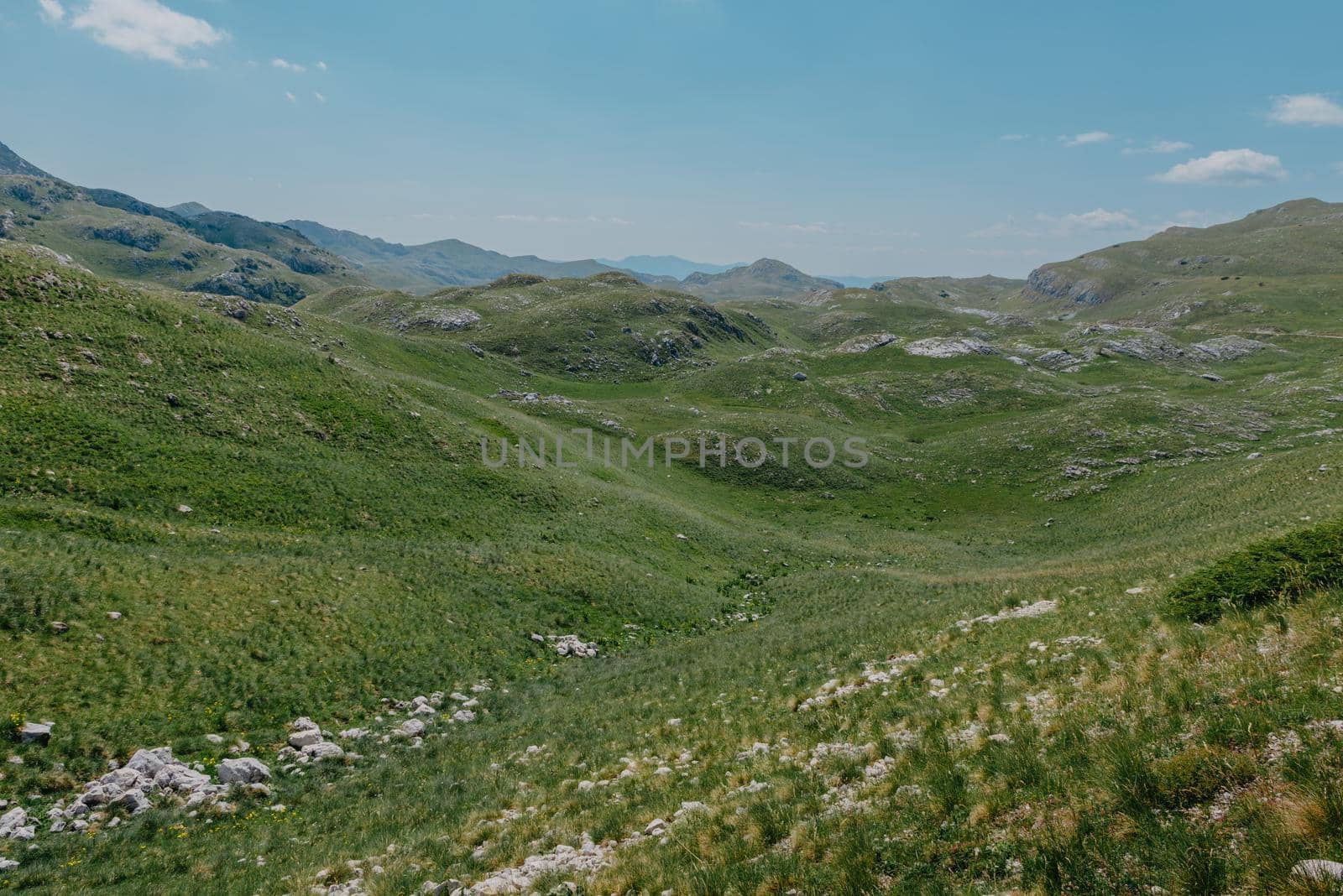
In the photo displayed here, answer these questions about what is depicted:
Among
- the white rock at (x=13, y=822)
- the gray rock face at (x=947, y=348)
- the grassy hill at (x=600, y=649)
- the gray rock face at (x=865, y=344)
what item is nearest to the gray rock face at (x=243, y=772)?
the grassy hill at (x=600, y=649)

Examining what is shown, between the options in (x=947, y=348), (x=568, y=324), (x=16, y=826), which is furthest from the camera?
(x=568, y=324)

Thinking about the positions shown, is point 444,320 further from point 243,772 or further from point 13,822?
point 13,822

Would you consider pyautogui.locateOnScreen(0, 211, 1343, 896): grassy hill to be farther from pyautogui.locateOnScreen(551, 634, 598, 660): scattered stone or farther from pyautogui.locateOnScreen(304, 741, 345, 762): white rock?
pyautogui.locateOnScreen(551, 634, 598, 660): scattered stone

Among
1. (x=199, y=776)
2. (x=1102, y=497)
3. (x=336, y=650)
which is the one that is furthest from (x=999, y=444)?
(x=199, y=776)

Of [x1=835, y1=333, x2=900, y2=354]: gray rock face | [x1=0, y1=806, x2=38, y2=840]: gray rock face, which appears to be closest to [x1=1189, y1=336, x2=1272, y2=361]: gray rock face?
[x1=835, y1=333, x2=900, y2=354]: gray rock face

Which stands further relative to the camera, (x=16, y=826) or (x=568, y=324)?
(x=568, y=324)

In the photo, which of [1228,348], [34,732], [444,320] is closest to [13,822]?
[34,732]
